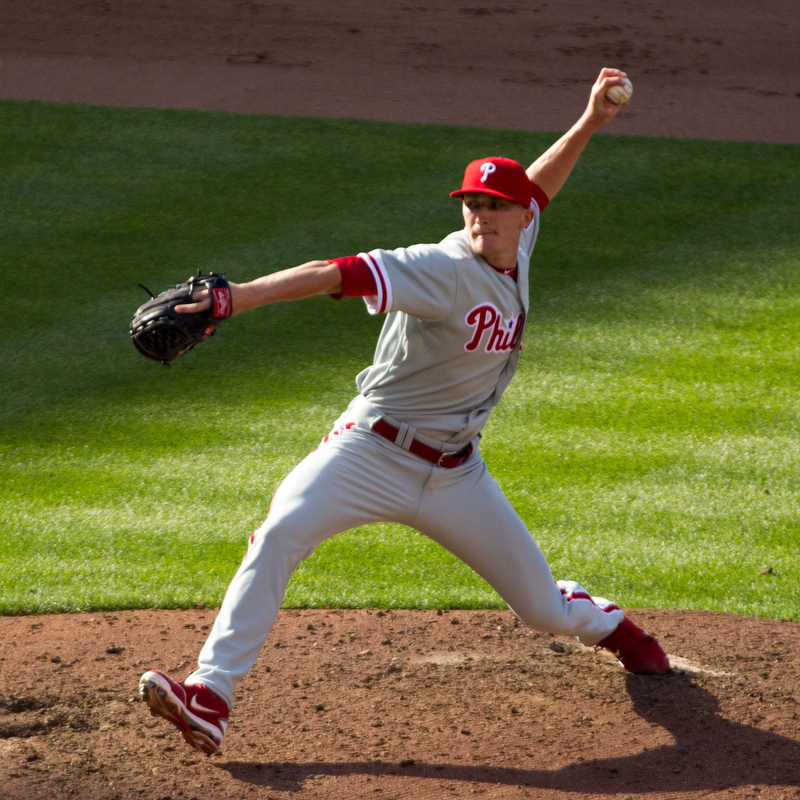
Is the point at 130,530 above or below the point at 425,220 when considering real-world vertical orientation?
below

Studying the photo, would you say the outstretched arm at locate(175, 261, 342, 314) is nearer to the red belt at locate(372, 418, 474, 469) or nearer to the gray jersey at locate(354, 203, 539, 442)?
the gray jersey at locate(354, 203, 539, 442)

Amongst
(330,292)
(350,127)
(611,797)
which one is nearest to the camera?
(330,292)

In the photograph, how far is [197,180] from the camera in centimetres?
999

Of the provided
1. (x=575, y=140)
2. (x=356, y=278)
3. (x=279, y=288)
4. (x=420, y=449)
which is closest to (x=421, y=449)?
(x=420, y=449)

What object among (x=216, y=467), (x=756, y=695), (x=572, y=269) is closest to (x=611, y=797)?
(x=756, y=695)

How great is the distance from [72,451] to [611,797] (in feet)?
13.2

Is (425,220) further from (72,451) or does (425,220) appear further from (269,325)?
(72,451)

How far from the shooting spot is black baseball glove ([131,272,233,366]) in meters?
2.81

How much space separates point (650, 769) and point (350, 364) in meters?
4.31

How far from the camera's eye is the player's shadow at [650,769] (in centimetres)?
323

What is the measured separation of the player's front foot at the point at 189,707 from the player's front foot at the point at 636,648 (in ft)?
4.92

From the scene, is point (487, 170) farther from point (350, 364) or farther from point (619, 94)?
point (350, 364)

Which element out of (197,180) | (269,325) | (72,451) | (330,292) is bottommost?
(72,451)

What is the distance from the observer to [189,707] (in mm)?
3021
